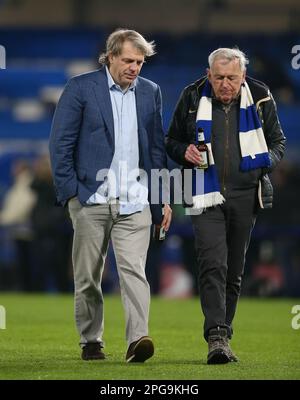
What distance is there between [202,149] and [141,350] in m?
1.46

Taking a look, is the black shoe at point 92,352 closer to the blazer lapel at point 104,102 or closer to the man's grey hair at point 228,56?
the blazer lapel at point 104,102

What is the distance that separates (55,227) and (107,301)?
96.8 inches

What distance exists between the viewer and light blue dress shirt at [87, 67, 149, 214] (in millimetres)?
9219

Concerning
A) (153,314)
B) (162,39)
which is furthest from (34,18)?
(153,314)

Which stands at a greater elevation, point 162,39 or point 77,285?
point 162,39

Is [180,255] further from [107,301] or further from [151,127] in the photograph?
[151,127]

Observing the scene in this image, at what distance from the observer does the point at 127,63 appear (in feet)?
29.9

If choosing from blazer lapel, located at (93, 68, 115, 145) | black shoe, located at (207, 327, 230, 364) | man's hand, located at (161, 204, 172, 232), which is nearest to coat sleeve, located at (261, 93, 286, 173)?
man's hand, located at (161, 204, 172, 232)

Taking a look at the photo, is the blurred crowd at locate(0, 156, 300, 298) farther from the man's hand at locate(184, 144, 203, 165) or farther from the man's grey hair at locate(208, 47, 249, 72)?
the man's grey hair at locate(208, 47, 249, 72)

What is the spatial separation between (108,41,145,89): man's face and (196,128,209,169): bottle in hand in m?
0.61

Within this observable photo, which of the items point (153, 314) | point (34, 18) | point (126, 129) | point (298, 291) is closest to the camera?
point (126, 129)

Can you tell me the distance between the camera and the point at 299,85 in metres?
22.1

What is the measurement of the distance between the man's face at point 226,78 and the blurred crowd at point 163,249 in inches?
382

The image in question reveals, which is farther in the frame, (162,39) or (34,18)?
Result: (34,18)
